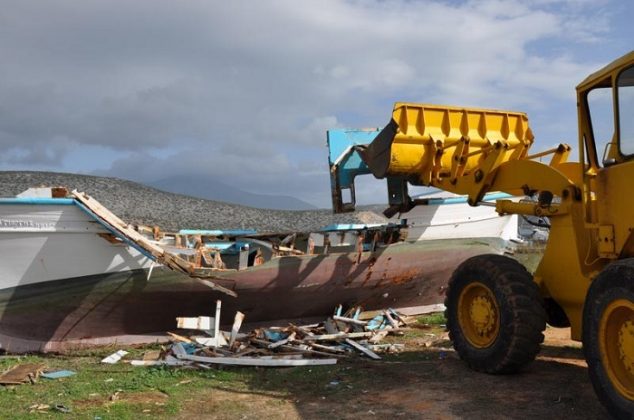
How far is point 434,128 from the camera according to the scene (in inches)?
280

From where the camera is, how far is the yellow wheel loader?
416 centimetres

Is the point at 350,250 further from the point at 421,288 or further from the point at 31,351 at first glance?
the point at 31,351

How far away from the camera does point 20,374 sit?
6.27 m

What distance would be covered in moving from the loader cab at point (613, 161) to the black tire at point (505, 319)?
845mm

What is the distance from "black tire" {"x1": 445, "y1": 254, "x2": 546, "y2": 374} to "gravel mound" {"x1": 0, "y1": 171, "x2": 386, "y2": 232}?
23.0ft

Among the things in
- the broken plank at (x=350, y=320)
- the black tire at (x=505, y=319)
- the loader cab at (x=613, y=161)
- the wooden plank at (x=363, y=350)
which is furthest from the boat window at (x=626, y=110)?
the broken plank at (x=350, y=320)

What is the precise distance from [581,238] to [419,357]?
251 cm

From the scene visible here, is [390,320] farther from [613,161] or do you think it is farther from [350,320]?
[613,161]

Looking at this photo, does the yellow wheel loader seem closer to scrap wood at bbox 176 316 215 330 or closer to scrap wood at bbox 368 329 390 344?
scrap wood at bbox 368 329 390 344

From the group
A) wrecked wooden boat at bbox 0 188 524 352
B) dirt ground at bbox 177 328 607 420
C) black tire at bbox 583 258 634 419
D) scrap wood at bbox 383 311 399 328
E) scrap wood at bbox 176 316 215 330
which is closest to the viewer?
black tire at bbox 583 258 634 419

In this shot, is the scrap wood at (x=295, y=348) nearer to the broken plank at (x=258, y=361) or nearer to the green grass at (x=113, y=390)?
the broken plank at (x=258, y=361)

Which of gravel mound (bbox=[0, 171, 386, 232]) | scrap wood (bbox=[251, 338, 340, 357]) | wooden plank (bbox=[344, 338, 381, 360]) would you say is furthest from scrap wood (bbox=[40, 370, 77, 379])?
gravel mound (bbox=[0, 171, 386, 232])

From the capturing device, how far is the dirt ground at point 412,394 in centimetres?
470

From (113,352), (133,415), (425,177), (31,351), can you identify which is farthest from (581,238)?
(31,351)
